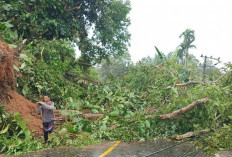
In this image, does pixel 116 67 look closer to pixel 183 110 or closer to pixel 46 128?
pixel 183 110

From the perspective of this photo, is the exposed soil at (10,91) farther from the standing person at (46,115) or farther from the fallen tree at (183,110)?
the fallen tree at (183,110)

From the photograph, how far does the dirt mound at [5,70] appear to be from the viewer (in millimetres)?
7730

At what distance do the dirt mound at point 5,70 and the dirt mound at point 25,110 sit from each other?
30 cm

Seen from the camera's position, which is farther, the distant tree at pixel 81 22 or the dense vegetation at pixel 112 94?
the distant tree at pixel 81 22

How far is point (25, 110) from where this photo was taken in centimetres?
857

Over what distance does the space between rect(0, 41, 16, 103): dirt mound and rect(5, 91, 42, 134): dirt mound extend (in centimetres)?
30

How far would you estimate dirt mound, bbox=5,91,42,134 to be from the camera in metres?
7.98

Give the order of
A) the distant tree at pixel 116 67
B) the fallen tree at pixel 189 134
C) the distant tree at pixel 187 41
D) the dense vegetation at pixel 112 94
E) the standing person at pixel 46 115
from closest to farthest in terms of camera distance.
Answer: the standing person at pixel 46 115, the dense vegetation at pixel 112 94, the fallen tree at pixel 189 134, the distant tree at pixel 116 67, the distant tree at pixel 187 41

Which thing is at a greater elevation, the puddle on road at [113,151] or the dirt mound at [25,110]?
the dirt mound at [25,110]

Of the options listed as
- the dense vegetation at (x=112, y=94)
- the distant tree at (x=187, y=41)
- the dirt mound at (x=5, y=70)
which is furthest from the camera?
the distant tree at (x=187, y=41)

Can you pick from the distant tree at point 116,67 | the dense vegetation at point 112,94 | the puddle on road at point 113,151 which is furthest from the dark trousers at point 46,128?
the distant tree at point 116,67

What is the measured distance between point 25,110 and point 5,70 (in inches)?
62.2

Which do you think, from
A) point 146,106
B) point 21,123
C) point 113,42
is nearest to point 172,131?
point 146,106

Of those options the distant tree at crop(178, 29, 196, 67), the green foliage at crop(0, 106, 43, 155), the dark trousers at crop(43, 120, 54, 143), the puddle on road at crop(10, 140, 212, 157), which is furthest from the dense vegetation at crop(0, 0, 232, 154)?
the distant tree at crop(178, 29, 196, 67)
